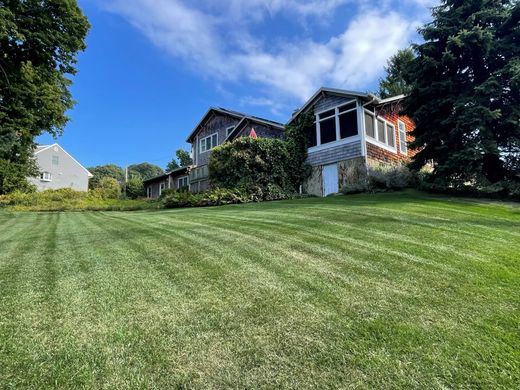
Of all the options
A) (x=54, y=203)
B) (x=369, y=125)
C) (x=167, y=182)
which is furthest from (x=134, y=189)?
(x=369, y=125)

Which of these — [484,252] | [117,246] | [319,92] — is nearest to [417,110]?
[319,92]

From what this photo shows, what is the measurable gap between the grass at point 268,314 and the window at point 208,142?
22377mm

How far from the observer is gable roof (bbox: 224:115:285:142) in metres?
21.2

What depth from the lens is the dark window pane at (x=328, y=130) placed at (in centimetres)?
1761

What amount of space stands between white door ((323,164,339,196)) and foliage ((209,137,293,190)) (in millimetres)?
1793

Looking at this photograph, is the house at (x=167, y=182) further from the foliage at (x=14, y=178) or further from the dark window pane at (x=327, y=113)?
the dark window pane at (x=327, y=113)

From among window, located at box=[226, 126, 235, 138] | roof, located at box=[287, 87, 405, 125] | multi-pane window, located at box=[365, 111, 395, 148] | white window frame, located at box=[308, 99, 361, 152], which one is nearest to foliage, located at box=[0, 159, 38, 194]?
window, located at box=[226, 126, 235, 138]

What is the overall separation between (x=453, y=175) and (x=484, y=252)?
359 inches

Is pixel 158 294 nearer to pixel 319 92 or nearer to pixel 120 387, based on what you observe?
pixel 120 387

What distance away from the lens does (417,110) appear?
13531 millimetres

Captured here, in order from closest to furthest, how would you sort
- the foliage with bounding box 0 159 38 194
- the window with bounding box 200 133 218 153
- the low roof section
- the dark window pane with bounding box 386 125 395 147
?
1. the dark window pane with bounding box 386 125 395 147
2. the foliage with bounding box 0 159 38 194
3. the window with bounding box 200 133 218 153
4. the low roof section

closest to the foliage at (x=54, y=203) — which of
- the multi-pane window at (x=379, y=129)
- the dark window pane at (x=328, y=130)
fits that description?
the dark window pane at (x=328, y=130)

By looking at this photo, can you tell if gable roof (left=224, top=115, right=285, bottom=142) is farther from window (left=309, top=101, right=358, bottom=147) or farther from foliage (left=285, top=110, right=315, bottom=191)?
window (left=309, top=101, right=358, bottom=147)

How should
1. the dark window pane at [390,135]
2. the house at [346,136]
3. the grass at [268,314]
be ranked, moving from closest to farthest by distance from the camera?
the grass at [268,314] → the house at [346,136] → the dark window pane at [390,135]
